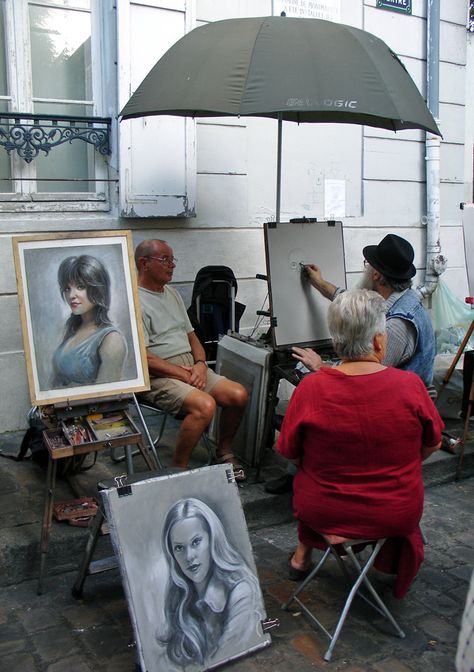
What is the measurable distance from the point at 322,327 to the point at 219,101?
4.71 feet

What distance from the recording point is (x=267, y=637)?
2.74 meters

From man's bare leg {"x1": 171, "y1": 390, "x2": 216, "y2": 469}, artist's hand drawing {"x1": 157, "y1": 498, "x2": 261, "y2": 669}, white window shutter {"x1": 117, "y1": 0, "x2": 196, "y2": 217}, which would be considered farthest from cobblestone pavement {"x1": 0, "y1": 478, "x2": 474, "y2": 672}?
white window shutter {"x1": 117, "y1": 0, "x2": 196, "y2": 217}

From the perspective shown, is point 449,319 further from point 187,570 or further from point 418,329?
point 187,570

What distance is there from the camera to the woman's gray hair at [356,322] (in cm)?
274

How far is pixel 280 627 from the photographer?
115 inches

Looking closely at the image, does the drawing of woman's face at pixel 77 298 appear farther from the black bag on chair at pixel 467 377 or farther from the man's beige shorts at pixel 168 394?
the black bag on chair at pixel 467 377

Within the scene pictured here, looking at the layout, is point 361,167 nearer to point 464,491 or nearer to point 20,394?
point 464,491

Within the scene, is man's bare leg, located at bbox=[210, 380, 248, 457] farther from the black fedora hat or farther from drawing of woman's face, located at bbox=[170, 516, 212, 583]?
drawing of woman's face, located at bbox=[170, 516, 212, 583]

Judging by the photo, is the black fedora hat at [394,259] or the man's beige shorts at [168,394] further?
the man's beige shorts at [168,394]

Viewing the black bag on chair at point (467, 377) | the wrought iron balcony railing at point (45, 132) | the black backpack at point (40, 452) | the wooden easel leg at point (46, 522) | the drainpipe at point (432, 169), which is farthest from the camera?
the drainpipe at point (432, 169)

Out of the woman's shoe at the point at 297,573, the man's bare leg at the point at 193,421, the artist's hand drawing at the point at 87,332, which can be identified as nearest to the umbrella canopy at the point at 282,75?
the artist's hand drawing at the point at 87,332

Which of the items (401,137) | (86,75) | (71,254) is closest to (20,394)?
(71,254)

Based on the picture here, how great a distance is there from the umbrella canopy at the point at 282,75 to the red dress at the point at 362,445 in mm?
1280

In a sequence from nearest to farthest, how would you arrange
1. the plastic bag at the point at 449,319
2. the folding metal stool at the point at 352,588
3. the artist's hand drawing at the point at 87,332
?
the folding metal stool at the point at 352,588
the artist's hand drawing at the point at 87,332
the plastic bag at the point at 449,319
